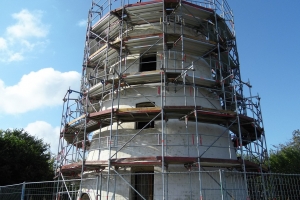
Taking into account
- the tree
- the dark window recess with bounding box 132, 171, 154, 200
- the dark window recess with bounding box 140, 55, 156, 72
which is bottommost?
the dark window recess with bounding box 132, 171, 154, 200

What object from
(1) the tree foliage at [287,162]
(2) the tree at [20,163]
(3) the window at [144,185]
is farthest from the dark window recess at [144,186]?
Answer: (1) the tree foliage at [287,162]

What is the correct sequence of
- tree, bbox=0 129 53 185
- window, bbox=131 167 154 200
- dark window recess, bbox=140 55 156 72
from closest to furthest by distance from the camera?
window, bbox=131 167 154 200, dark window recess, bbox=140 55 156 72, tree, bbox=0 129 53 185

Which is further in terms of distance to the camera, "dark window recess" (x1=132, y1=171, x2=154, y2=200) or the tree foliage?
the tree foliage

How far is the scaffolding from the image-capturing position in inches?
553

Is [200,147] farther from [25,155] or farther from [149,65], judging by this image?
[25,155]

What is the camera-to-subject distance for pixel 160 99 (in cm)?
1538

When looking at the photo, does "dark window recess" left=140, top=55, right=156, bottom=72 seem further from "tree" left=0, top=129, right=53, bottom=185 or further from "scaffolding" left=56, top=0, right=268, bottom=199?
"tree" left=0, top=129, right=53, bottom=185

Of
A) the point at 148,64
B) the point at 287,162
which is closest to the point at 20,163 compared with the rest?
the point at 148,64

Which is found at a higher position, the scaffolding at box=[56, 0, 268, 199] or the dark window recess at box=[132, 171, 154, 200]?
the scaffolding at box=[56, 0, 268, 199]

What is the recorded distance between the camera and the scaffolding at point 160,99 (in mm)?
14039

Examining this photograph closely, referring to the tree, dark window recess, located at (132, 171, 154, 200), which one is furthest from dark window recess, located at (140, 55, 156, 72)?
the tree

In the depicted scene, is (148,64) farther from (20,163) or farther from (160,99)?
(20,163)

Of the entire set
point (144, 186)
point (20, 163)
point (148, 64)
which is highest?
point (148, 64)

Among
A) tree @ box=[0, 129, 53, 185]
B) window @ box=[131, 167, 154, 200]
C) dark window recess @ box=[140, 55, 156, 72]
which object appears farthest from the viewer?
tree @ box=[0, 129, 53, 185]
